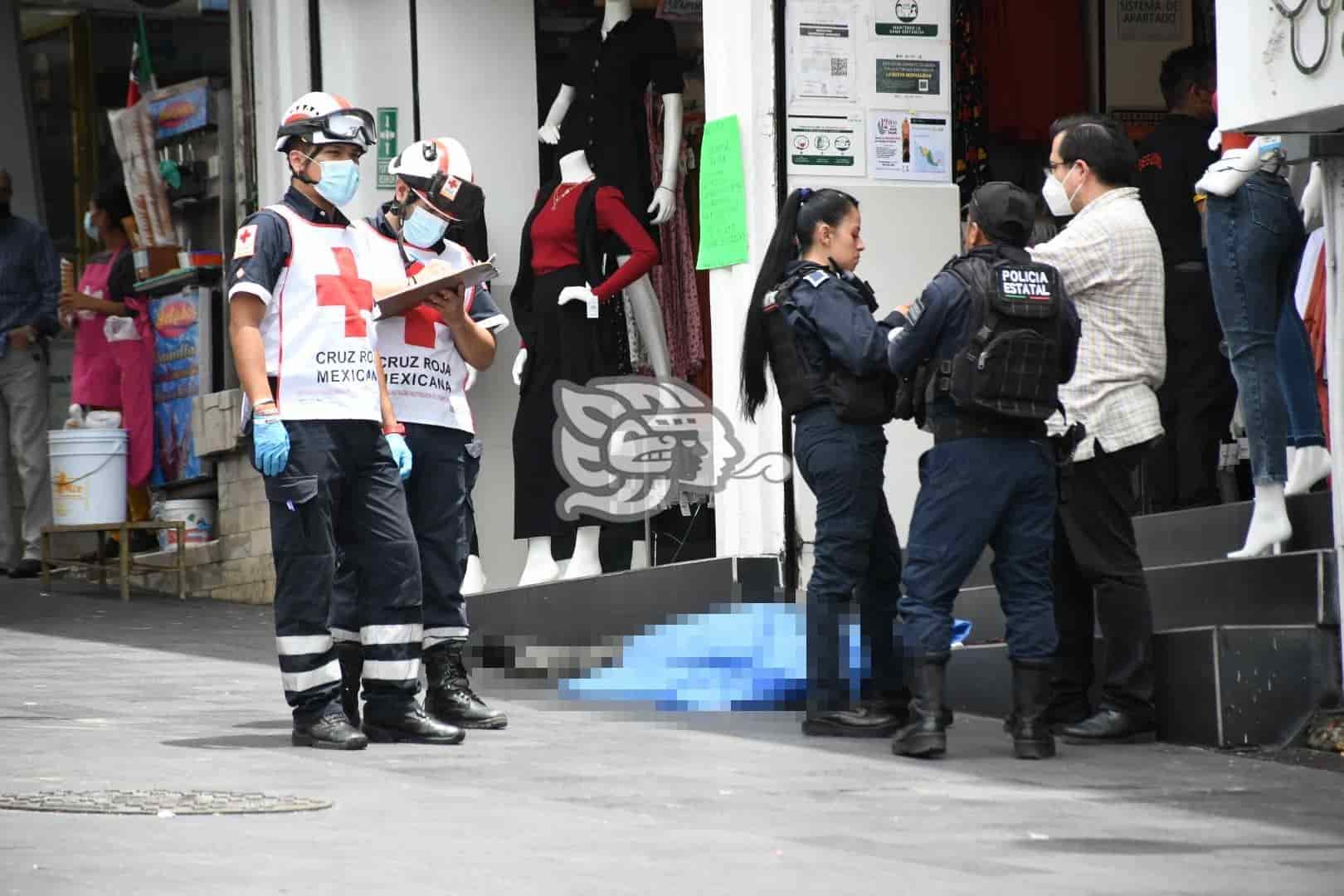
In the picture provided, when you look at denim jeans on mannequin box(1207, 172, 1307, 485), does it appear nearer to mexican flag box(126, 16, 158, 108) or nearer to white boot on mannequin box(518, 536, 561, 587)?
white boot on mannequin box(518, 536, 561, 587)

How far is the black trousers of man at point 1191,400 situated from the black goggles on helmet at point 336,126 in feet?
13.1

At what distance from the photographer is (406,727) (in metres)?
8.24

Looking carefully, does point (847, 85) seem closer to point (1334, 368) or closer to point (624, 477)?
point (624, 477)

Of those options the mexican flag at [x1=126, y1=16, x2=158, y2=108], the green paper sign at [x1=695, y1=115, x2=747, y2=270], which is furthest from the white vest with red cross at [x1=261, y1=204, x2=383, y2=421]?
the mexican flag at [x1=126, y1=16, x2=158, y2=108]

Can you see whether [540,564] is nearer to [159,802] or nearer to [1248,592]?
[1248,592]

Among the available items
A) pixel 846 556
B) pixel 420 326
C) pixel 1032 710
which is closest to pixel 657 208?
pixel 420 326

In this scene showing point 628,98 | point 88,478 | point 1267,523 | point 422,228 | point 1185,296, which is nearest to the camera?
point 1267,523

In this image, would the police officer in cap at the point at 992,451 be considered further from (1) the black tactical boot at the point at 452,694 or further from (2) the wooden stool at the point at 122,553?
(2) the wooden stool at the point at 122,553

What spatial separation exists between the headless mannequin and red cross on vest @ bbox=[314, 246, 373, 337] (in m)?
3.84

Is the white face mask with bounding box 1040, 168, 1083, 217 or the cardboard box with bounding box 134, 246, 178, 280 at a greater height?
the cardboard box with bounding box 134, 246, 178, 280

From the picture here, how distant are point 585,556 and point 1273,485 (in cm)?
421

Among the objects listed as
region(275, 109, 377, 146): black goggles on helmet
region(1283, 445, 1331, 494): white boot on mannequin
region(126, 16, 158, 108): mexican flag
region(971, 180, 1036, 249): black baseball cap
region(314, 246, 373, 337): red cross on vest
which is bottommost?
region(1283, 445, 1331, 494): white boot on mannequin

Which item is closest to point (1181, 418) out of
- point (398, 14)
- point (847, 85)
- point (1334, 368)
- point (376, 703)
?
point (847, 85)

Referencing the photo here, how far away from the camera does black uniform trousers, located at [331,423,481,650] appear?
8.51m
